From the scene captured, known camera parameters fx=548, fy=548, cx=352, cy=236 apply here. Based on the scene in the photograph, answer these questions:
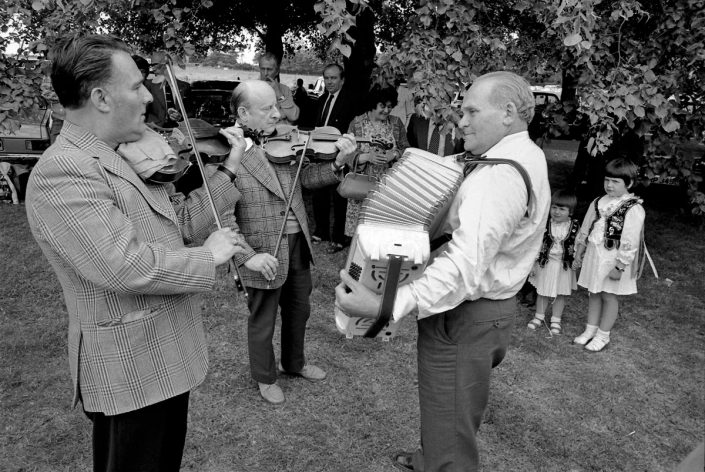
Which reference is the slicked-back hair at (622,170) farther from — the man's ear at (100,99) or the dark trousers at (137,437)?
the man's ear at (100,99)

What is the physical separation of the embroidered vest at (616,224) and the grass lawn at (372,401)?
35.2 inches

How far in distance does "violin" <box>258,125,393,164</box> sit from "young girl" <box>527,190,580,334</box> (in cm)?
234

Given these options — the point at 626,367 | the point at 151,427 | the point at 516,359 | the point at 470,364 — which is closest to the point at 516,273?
the point at 470,364

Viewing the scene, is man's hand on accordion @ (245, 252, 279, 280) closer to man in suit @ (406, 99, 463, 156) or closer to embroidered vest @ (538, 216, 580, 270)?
embroidered vest @ (538, 216, 580, 270)

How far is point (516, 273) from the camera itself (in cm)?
215

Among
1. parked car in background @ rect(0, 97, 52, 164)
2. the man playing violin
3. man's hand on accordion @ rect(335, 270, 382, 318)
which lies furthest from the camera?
parked car in background @ rect(0, 97, 52, 164)

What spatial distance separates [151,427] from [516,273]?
147 cm

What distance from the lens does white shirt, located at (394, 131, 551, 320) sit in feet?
6.14

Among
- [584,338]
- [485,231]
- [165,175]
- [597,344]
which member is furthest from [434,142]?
[165,175]

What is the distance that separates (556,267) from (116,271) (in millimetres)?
3930

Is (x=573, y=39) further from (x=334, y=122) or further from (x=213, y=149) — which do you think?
(x=334, y=122)

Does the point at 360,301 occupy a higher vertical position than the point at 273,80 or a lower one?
lower

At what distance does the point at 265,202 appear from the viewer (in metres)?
3.18

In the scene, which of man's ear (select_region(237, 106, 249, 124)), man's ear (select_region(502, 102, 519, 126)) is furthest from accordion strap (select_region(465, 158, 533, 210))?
man's ear (select_region(237, 106, 249, 124))
